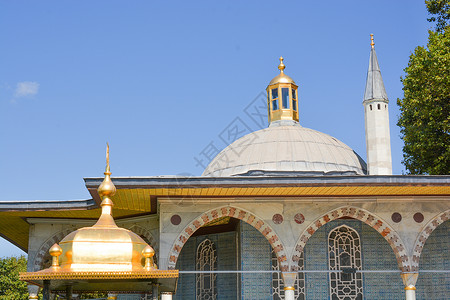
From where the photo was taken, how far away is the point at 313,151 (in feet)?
60.7

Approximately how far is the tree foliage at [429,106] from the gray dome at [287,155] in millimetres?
2218

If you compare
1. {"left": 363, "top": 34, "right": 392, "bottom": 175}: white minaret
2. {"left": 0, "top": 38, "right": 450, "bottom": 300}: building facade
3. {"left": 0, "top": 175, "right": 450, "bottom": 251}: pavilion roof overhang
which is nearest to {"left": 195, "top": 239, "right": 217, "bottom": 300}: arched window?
{"left": 0, "top": 38, "right": 450, "bottom": 300}: building facade

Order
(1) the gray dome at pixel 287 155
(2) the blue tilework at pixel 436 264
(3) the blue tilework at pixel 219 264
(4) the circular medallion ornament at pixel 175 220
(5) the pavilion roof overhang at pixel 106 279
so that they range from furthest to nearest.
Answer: (1) the gray dome at pixel 287 155
(3) the blue tilework at pixel 219 264
(2) the blue tilework at pixel 436 264
(4) the circular medallion ornament at pixel 175 220
(5) the pavilion roof overhang at pixel 106 279

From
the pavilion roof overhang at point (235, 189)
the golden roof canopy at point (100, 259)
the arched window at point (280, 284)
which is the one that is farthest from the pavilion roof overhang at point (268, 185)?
the golden roof canopy at point (100, 259)

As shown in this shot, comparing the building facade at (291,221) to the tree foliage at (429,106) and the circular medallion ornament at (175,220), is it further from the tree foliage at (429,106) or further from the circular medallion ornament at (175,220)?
the tree foliage at (429,106)

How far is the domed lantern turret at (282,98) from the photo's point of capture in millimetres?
20625

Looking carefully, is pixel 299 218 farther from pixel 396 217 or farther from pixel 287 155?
pixel 287 155

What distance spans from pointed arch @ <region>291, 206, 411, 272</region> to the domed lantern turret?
19.5 ft

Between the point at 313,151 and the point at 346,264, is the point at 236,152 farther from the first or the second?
the point at 346,264

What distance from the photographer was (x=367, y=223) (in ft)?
49.4

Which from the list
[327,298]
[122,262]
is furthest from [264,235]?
[122,262]

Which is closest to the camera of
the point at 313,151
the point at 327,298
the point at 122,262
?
the point at 122,262

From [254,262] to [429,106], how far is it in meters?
7.86

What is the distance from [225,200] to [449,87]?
27.4 ft
